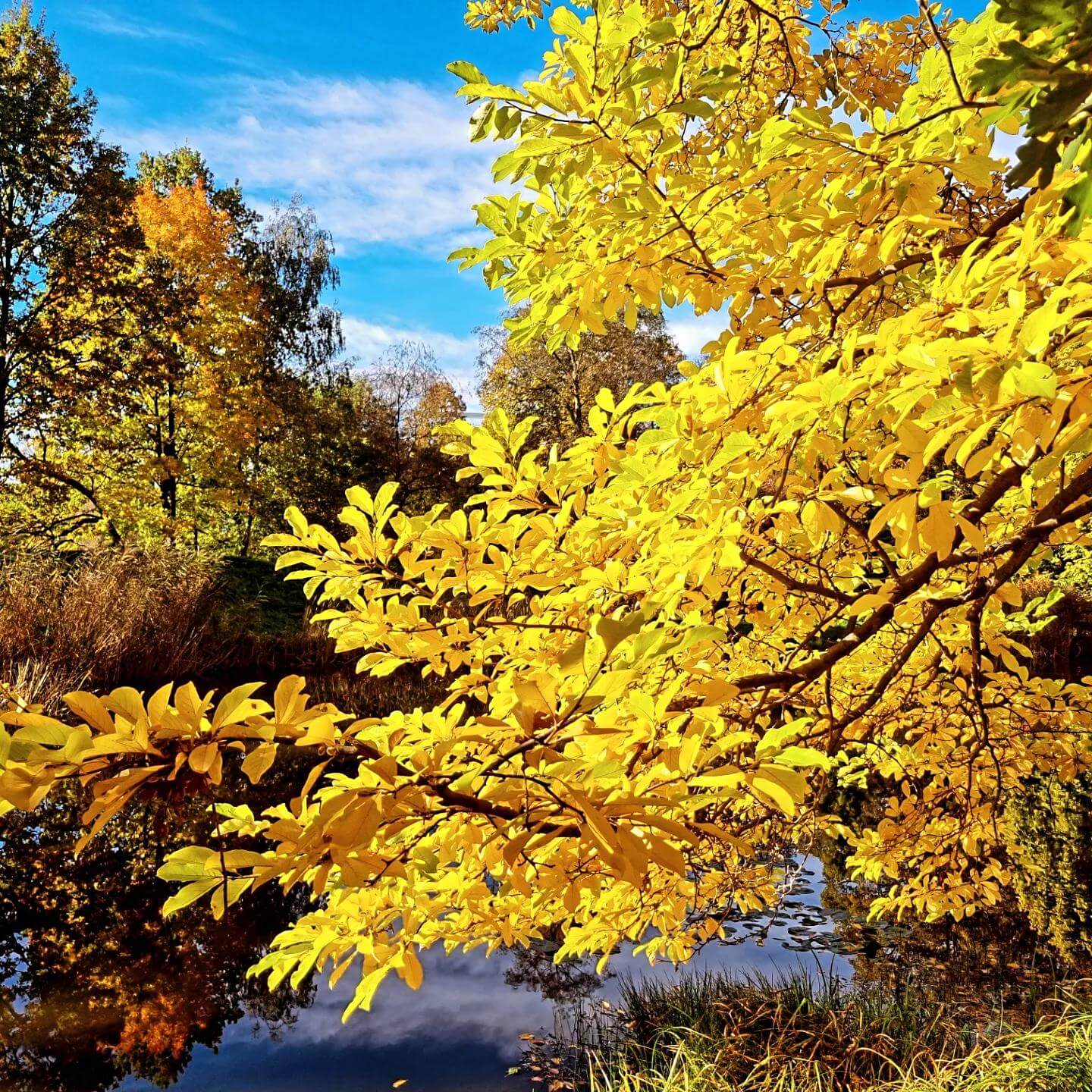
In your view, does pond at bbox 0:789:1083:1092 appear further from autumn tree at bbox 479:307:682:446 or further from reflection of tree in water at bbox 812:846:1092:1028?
autumn tree at bbox 479:307:682:446

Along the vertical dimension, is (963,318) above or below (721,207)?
below

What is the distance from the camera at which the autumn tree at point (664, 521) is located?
2.60 ft

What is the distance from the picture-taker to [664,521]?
1.16 metres

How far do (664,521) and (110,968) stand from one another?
5.03 meters

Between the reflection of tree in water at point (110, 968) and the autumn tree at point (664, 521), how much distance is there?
228 centimetres

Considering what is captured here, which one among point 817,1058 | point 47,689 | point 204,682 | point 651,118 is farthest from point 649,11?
point 204,682

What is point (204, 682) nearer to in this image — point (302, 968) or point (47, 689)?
point (47, 689)

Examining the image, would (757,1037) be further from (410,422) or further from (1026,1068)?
(410,422)

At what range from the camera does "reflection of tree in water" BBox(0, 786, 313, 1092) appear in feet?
12.5

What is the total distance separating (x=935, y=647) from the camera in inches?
96.7

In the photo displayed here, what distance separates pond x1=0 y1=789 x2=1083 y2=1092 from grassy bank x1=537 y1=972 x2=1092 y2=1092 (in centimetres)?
24

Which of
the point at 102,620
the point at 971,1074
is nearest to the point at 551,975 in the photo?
the point at 971,1074

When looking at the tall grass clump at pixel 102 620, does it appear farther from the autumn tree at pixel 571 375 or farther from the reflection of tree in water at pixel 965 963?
the autumn tree at pixel 571 375

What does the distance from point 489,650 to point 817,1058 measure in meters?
2.96
